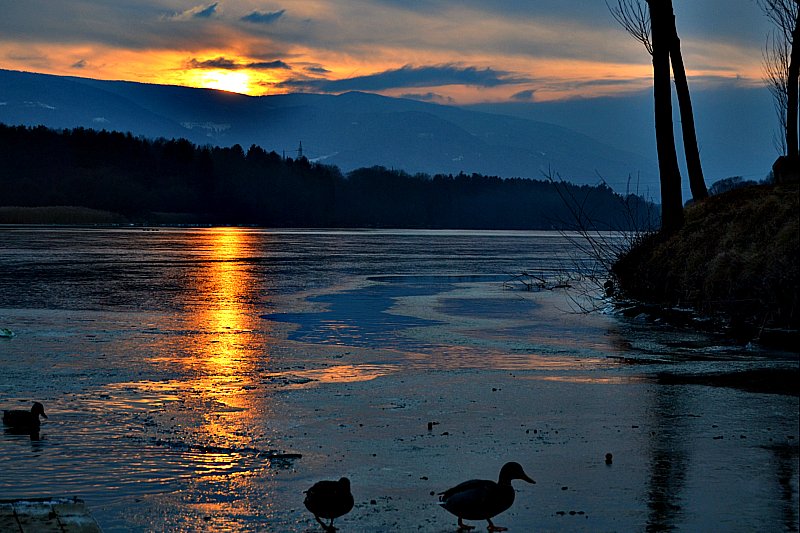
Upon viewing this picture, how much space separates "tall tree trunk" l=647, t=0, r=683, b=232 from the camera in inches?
1008

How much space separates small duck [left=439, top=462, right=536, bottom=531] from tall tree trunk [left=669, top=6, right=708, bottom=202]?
71.8ft

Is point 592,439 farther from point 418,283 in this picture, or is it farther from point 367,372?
point 418,283

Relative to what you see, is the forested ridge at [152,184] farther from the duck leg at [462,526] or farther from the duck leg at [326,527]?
the duck leg at [326,527]

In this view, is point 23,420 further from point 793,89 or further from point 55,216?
point 55,216

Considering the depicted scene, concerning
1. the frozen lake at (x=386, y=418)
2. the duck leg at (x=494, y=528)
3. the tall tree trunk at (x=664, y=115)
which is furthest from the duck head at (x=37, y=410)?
the tall tree trunk at (x=664, y=115)

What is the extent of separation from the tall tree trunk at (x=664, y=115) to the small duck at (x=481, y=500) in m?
19.8

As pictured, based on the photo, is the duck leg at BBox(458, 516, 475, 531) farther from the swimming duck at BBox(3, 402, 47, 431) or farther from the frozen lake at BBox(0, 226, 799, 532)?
the swimming duck at BBox(3, 402, 47, 431)

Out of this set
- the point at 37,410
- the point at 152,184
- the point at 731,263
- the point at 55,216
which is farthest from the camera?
the point at 152,184

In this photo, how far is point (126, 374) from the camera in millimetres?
12750

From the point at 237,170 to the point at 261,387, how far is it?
185 m

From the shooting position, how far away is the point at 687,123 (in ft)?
90.6

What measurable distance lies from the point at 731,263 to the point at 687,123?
8978 mm

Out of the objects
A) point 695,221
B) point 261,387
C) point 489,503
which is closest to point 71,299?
point 261,387

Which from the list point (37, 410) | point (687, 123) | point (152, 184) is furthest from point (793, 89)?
point (152, 184)
